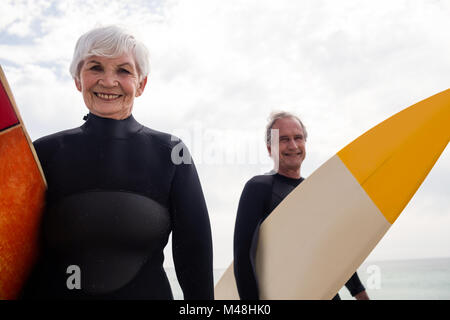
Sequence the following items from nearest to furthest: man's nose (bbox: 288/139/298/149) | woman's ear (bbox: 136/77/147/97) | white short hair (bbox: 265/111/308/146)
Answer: woman's ear (bbox: 136/77/147/97)
man's nose (bbox: 288/139/298/149)
white short hair (bbox: 265/111/308/146)

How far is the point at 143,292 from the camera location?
127 cm

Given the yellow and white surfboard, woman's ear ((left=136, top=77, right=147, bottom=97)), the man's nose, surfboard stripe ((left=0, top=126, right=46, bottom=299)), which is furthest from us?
the man's nose

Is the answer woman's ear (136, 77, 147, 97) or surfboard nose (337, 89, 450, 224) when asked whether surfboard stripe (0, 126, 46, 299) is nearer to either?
woman's ear (136, 77, 147, 97)

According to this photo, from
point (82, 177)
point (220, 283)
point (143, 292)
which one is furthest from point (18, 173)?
point (220, 283)

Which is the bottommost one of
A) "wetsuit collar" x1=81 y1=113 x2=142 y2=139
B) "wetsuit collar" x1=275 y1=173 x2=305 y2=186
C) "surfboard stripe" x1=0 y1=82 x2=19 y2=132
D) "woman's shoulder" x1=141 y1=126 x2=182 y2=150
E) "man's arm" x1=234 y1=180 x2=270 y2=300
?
"man's arm" x1=234 y1=180 x2=270 y2=300

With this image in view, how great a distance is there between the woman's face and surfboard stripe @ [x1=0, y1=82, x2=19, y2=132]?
233mm

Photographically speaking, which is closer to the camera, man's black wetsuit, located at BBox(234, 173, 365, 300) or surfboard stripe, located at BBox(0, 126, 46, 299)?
surfboard stripe, located at BBox(0, 126, 46, 299)

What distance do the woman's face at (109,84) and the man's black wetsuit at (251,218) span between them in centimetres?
108

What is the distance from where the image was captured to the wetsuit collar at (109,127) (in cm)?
140

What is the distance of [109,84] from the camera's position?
54.2 inches

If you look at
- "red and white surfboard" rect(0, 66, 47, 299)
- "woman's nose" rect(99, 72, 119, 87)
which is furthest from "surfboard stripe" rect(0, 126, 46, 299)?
"woman's nose" rect(99, 72, 119, 87)

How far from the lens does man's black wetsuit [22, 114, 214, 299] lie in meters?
1.24
